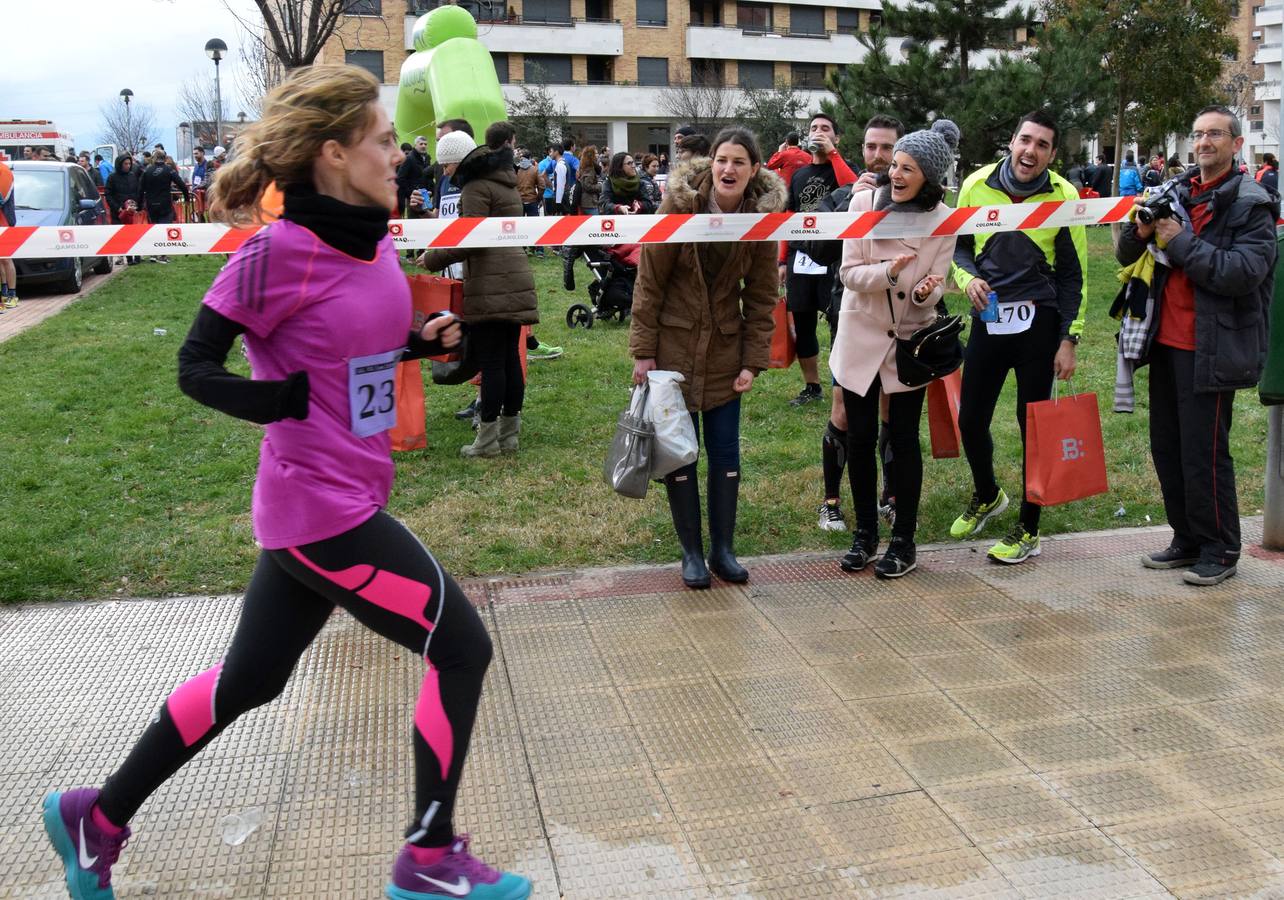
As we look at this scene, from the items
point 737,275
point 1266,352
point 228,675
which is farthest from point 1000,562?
point 228,675

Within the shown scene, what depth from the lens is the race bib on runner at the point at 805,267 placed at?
28.6ft

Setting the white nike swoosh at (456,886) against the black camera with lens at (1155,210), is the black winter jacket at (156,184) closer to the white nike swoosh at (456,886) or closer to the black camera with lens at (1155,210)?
the black camera with lens at (1155,210)

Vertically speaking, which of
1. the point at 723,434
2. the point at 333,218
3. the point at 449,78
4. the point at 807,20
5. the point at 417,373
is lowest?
the point at 723,434

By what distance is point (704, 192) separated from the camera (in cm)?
558

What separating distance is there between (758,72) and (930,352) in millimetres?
66625

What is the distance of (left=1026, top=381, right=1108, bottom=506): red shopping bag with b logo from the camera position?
5.82 metres

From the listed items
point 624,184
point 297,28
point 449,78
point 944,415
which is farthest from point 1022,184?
point 297,28

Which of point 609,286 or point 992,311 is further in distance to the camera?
point 609,286

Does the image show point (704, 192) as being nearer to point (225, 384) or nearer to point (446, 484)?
point (446, 484)

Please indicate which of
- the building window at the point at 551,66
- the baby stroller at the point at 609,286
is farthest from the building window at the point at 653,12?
the baby stroller at the point at 609,286

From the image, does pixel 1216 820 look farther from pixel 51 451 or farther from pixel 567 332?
pixel 567 332

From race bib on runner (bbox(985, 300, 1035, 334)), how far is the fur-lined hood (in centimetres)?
122

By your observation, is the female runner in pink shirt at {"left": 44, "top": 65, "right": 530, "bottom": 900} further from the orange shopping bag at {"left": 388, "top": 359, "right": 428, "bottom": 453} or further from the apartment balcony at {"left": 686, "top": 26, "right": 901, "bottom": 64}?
the apartment balcony at {"left": 686, "top": 26, "right": 901, "bottom": 64}

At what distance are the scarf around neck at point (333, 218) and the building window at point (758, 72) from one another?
67.9 metres
